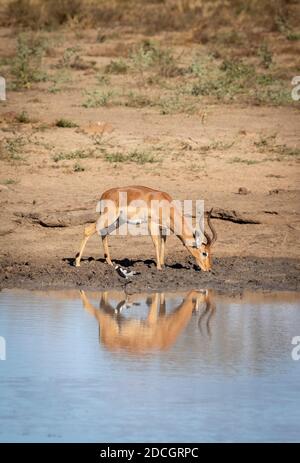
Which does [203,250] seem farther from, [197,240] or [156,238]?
[156,238]

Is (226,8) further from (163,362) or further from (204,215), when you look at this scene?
(163,362)

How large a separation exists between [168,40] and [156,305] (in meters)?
14.7

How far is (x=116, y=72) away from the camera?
65.6 feet

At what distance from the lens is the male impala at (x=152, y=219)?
11523 mm

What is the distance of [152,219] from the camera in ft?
38.2

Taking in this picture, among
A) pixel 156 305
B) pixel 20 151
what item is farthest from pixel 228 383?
pixel 20 151

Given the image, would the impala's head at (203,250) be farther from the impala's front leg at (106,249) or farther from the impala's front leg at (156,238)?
the impala's front leg at (106,249)

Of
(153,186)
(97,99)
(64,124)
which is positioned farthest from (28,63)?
(153,186)

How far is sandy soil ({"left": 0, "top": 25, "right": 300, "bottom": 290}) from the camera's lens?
38.0 ft

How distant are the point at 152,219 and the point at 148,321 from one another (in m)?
2.02

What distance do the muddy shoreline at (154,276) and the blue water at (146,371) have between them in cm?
34

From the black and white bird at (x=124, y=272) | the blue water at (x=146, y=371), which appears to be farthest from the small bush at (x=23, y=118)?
the blue water at (x=146, y=371)

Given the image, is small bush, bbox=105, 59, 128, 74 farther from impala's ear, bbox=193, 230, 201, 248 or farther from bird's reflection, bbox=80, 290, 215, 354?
bird's reflection, bbox=80, 290, 215, 354


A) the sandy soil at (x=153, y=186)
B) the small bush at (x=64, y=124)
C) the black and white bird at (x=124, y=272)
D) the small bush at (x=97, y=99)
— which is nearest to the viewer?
the black and white bird at (x=124, y=272)
